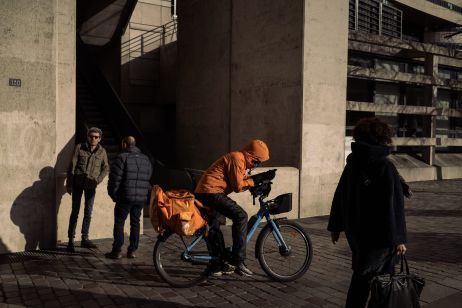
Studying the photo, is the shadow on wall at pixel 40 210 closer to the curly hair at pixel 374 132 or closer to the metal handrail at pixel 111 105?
the curly hair at pixel 374 132

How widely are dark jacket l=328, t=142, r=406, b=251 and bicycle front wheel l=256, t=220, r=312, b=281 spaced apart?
164cm

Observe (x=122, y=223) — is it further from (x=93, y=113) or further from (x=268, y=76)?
(x=93, y=113)

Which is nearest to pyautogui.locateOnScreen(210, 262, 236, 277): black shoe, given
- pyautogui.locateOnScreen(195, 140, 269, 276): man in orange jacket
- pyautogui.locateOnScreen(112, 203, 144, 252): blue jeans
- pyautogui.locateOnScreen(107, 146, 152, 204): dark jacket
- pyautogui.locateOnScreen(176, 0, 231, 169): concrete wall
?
pyautogui.locateOnScreen(195, 140, 269, 276): man in orange jacket

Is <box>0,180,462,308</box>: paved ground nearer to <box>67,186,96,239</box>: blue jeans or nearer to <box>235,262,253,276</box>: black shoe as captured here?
<box>235,262,253,276</box>: black shoe

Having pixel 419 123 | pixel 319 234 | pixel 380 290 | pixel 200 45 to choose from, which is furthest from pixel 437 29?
pixel 380 290

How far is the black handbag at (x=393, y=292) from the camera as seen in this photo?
3.05 meters

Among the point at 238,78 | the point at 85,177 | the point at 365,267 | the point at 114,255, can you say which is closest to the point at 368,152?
the point at 365,267

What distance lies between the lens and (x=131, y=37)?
57.9ft

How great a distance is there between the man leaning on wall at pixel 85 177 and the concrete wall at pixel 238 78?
4.32m

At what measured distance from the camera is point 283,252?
16.5 feet

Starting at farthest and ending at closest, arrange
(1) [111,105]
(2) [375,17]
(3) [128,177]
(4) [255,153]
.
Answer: (2) [375,17] < (1) [111,105] < (3) [128,177] < (4) [255,153]

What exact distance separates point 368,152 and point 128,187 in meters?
3.51

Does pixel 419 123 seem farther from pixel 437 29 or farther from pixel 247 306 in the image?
pixel 247 306

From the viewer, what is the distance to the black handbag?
3.05 metres
